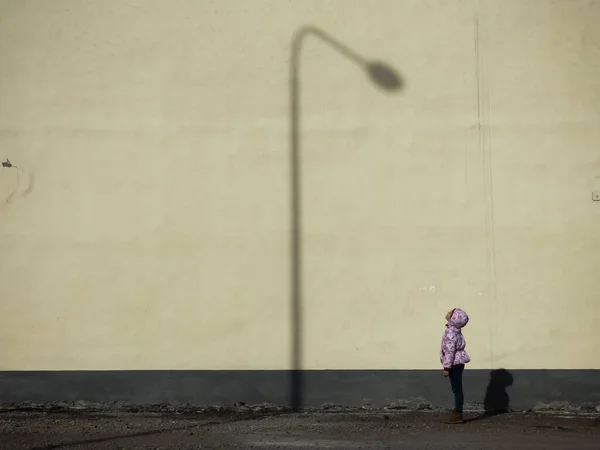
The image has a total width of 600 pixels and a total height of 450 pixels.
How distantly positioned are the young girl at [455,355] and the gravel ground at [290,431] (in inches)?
10.8

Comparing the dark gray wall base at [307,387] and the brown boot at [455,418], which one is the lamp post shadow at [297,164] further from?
the brown boot at [455,418]

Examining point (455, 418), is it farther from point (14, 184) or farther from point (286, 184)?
point (14, 184)

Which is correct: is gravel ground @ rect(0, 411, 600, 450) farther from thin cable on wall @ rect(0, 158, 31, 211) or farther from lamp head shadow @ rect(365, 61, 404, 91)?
lamp head shadow @ rect(365, 61, 404, 91)

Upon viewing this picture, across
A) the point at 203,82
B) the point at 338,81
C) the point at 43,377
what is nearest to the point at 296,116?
the point at 338,81

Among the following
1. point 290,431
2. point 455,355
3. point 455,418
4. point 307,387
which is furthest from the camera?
point 307,387

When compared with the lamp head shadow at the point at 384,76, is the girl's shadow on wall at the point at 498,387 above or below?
below

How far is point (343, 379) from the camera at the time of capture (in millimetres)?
9617

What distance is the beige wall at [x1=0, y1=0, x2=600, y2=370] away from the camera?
9.58 metres

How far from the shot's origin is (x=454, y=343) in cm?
875

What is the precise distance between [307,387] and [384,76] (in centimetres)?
436

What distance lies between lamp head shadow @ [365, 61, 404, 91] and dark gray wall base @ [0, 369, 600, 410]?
387 centimetres

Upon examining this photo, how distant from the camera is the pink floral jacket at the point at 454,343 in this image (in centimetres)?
871

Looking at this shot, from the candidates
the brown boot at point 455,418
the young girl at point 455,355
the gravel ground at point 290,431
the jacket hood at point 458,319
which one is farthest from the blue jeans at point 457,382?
the jacket hood at point 458,319

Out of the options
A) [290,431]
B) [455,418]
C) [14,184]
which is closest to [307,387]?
[290,431]
